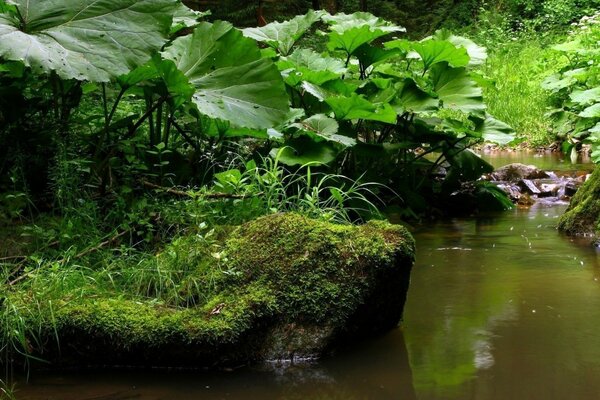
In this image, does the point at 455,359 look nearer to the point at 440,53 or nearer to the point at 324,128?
the point at 324,128

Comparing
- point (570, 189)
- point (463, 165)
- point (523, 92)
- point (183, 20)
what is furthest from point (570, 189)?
point (523, 92)

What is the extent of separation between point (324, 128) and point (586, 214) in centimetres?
190

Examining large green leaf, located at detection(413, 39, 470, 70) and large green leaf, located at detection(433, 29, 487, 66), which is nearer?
large green leaf, located at detection(413, 39, 470, 70)

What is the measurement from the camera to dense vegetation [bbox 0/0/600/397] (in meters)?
3.15

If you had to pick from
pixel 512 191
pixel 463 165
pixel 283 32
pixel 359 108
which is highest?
pixel 283 32

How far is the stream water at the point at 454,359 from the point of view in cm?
252

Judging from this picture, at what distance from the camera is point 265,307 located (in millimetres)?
2797

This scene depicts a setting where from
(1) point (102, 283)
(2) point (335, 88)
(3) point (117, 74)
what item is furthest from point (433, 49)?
(1) point (102, 283)

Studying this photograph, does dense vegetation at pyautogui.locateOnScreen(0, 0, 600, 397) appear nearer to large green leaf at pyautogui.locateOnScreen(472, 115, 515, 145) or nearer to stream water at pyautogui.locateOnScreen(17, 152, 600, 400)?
large green leaf at pyautogui.locateOnScreen(472, 115, 515, 145)

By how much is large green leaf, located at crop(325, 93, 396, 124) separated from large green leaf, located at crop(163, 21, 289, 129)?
71 cm

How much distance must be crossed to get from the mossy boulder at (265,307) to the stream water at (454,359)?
0.08 metres

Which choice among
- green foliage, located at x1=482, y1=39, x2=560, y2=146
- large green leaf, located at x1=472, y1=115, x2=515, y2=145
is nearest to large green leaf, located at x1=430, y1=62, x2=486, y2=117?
large green leaf, located at x1=472, y1=115, x2=515, y2=145

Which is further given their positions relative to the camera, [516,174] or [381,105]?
[516,174]

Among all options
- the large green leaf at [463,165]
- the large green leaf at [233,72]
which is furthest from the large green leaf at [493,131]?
the large green leaf at [233,72]
